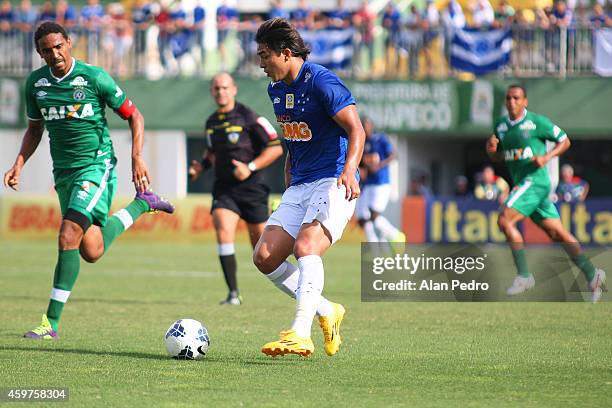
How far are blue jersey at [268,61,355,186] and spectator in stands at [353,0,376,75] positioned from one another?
20.0m

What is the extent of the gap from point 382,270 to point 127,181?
17681 mm

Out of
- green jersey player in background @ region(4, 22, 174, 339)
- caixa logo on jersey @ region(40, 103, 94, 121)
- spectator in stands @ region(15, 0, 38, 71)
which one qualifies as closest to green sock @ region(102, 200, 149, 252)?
green jersey player in background @ region(4, 22, 174, 339)

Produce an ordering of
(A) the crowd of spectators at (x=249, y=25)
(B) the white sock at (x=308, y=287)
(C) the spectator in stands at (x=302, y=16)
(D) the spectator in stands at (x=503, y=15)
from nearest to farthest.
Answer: (B) the white sock at (x=308, y=287)
(D) the spectator in stands at (x=503, y=15)
(A) the crowd of spectators at (x=249, y=25)
(C) the spectator in stands at (x=302, y=16)

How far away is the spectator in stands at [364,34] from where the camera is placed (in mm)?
27656

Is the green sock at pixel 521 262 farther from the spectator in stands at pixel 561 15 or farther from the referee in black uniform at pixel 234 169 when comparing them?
the spectator in stands at pixel 561 15

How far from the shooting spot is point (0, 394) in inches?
253

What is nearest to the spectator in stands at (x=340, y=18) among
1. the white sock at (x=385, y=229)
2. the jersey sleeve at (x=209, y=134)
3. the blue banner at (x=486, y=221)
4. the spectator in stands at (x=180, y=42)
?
the spectator in stands at (x=180, y=42)

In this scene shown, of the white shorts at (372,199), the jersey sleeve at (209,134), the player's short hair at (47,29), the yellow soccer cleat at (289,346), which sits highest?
the player's short hair at (47,29)

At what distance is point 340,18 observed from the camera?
2839 centimetres

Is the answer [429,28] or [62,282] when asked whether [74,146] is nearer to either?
[62,282]

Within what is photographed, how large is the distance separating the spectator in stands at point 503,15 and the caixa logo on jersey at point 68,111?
1802 centimetres

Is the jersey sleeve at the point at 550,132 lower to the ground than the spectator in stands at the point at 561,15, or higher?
lower

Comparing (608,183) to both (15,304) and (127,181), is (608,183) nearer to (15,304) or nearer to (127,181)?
(127,181)

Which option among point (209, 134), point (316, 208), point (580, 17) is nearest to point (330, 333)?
point (316, 208)
